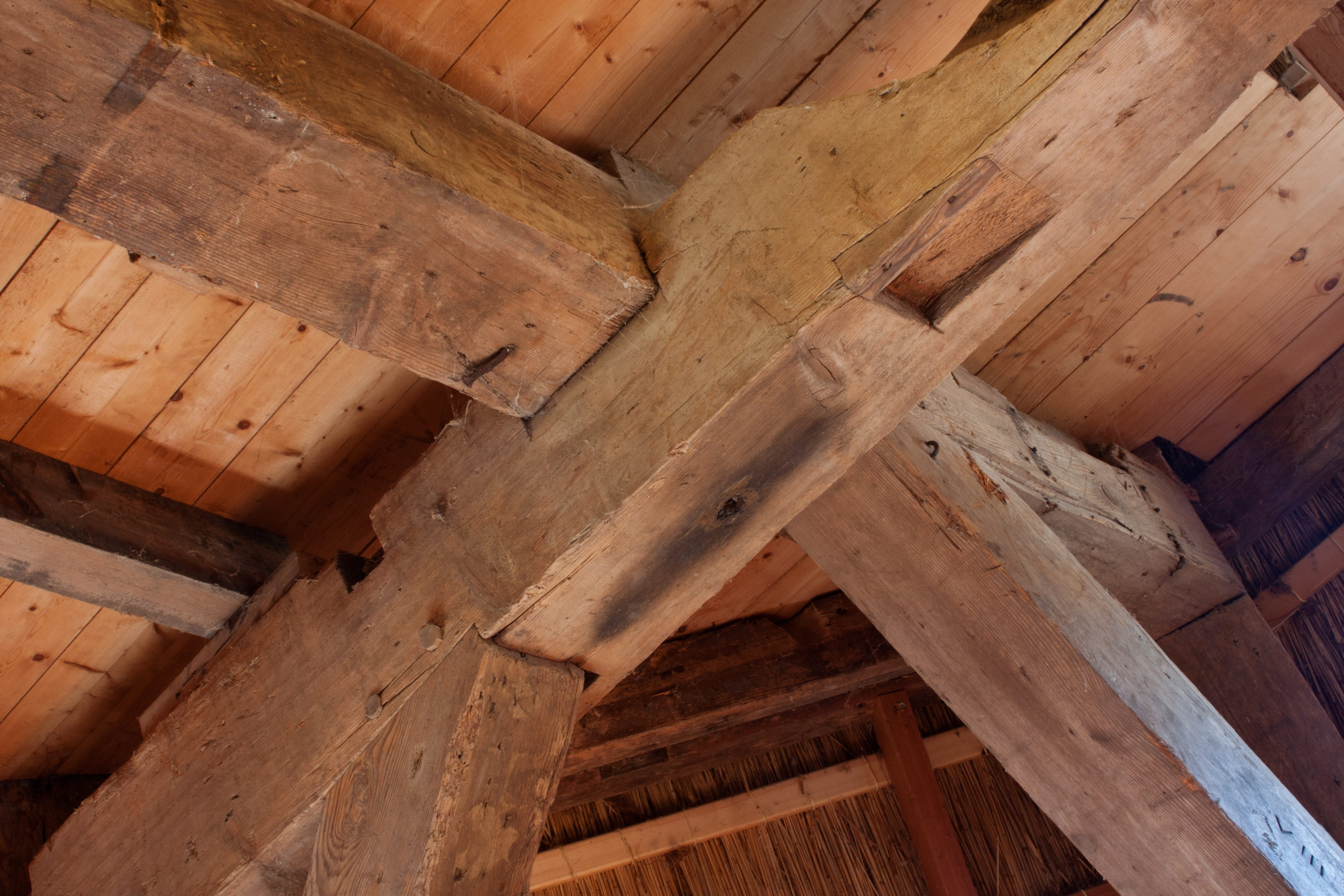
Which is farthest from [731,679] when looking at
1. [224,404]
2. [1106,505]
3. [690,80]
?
[690,80]

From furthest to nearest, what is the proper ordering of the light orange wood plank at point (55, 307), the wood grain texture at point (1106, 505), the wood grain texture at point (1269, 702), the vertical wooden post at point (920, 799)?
1. the vertical wooden post at point (920, 799)
2. the wood grain texture at point (1269, 702)
3. the wood grain texture at point (1106, 505)
4. the light orange wood plank at point (55, 307)

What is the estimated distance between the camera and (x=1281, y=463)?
2.24 metres

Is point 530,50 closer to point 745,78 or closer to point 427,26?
point 427,26

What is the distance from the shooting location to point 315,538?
5.70 ft

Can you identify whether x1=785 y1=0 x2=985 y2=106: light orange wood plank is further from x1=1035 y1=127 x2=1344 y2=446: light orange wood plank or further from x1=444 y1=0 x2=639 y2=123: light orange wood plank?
x1=1035 y1=127 x2=1344 y2=446: light orange wood plank

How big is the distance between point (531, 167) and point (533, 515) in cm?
44

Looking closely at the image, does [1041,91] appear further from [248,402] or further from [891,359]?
[248,402]

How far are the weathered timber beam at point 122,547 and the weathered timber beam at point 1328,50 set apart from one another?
1.89 metres

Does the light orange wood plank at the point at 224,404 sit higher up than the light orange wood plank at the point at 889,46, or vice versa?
the light orange wood plank at the point at 224,404

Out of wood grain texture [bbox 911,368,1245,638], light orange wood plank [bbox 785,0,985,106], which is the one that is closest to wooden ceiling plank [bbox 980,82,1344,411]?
wood grain texture [bbox 911,368,1245,638]

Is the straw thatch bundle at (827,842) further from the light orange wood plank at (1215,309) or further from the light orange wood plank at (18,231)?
the light orange wood plank at (18,231)

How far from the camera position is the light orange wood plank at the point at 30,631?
5.40 feet

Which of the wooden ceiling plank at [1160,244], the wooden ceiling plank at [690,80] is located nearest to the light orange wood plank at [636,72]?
the wooden ceiling plank at [690,80]

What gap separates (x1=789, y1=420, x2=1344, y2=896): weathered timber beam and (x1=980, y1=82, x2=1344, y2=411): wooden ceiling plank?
0.75m
